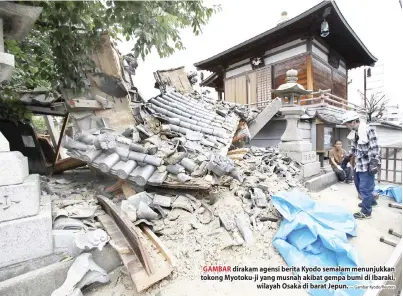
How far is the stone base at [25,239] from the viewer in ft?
7.06

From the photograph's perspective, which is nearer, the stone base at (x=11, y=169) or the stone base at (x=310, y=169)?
the stone base at (x=11, y=169)

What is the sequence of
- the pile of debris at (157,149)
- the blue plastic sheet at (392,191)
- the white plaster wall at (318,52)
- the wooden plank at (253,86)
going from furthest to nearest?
the wooden plank at (253,86) < the white plaster wall at (318,52) < the blue plastic sheet at (392,191) < the pile of debris at (157,149)

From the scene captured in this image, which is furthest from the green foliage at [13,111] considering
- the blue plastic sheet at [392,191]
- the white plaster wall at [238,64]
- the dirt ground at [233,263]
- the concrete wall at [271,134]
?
the white plaster wall at [238,64]

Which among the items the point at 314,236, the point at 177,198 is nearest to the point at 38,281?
the point at 177,198

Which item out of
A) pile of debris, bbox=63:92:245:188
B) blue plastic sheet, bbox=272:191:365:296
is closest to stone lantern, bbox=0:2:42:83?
pile of debris, bbox=63:92:245:188

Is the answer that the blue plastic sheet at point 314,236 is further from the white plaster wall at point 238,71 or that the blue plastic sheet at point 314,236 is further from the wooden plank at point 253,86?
the white plaster wall at point 238,71

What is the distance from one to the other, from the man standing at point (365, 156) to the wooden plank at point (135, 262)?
4.35 metres

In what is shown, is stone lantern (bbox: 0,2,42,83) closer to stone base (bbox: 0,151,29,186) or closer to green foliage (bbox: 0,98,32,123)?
stone base (bbox: 0,151,29,186)

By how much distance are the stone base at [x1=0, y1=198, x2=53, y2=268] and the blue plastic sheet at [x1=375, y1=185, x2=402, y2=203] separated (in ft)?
25.1

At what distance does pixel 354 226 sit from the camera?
3.68 m

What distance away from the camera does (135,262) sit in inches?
91.7

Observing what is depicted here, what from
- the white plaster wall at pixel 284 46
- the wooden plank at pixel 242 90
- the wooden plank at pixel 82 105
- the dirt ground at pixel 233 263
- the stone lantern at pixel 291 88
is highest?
the white plaster wall at pixel 284 46

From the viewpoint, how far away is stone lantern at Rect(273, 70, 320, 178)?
6.48 meters

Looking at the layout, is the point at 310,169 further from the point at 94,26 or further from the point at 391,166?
the point at 94,26
